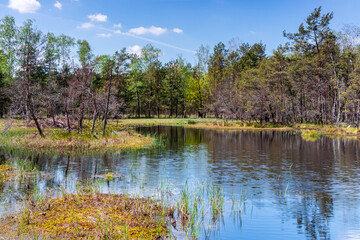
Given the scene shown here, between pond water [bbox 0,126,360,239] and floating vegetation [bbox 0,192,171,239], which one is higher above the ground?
floating vegetation [bbox 0,192,171,239]

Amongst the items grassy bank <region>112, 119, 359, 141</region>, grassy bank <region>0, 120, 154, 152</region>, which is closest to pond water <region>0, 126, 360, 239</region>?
grassy bank <region>0, 120, 154, 152</region>

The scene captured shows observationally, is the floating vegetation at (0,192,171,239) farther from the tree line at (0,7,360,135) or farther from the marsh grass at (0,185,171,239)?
the tree line at (0,7,360,135)

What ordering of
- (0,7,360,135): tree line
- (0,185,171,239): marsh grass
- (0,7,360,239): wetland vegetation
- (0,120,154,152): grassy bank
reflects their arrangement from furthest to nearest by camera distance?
(0,7,360,135): tree line < (0,120,154,152): grassy bank < (0,7,360,239): wetland vegetation < (0,185,171,239): marsh grass

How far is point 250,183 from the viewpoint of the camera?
1705 cm

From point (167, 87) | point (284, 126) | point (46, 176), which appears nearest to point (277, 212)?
point (46, 176)

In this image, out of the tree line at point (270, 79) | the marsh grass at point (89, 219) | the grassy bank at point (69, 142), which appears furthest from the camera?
the tree line at point (270, 79)

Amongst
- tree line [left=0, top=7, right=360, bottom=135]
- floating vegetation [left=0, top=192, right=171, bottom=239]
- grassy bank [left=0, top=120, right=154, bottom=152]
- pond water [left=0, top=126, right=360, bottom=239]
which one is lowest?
pond water [left=0, top=126, right=360, bottom=239]

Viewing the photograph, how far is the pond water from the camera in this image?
10672mm

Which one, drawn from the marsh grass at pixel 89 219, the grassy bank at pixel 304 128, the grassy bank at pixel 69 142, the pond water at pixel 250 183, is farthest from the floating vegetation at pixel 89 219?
the grassy bank at pixel 304 128

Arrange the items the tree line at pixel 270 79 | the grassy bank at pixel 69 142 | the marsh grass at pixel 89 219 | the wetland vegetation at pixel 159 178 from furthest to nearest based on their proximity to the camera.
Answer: the tree line at pixel 270 79, the grassy bank at pixel 69 142, the wetland vegetation at pixel 159 178, the marsh grass at pixel 89 219

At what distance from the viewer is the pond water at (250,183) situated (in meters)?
10.7

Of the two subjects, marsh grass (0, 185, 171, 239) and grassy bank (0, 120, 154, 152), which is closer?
marsh grass (0, 185, 171, 239)

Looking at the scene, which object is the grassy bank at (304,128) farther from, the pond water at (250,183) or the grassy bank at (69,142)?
the grassy bank at (69,142)

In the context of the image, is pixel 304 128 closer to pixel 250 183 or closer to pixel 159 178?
pixel 250 183
